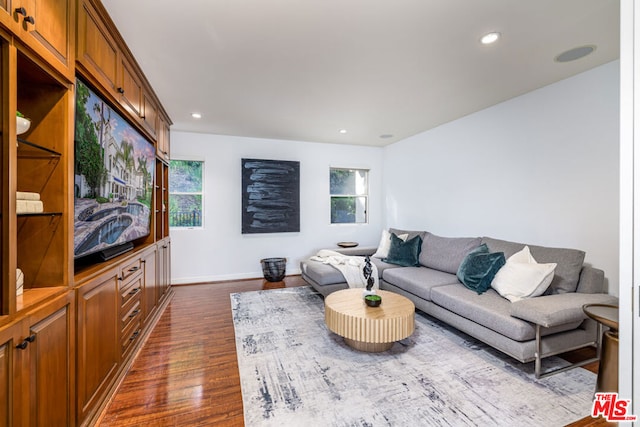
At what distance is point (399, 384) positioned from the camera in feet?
6.82

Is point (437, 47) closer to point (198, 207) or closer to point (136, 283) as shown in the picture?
point (136, 283)

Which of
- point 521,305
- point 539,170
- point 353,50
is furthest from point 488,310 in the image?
point 353,50

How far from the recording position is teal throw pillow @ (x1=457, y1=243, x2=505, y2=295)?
287 cm

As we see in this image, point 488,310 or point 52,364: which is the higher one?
point 52,364

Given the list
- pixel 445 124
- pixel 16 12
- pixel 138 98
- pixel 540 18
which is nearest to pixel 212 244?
pixel 138 98

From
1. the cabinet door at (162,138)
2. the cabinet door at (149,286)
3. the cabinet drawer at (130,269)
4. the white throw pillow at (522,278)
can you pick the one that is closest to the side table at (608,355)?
the white throw pillow at (522,278)

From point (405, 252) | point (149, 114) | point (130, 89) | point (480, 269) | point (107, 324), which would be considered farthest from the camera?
point (405, 252)

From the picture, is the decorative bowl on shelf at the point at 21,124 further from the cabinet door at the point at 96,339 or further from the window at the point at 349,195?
the window at the point at 349,195

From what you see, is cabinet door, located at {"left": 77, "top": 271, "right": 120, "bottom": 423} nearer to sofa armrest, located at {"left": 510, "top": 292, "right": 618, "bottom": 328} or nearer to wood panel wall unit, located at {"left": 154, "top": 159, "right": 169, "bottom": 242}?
wood panel wall unit, located at {"left": 154, "top": 159, "right": 169, "bottom": 242}

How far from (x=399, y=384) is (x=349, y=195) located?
4251 millimetres

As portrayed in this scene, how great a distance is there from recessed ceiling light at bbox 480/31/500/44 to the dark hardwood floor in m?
2.71

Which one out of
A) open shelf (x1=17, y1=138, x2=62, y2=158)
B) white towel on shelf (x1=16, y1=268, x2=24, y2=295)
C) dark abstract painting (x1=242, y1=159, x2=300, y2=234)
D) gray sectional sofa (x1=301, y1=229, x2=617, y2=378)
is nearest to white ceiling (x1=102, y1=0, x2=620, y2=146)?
open shelf (x1=17, y1=138, x2=62, y2=158)

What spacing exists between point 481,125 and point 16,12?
4.38 meters

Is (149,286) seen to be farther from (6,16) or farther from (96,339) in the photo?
(6,16)
